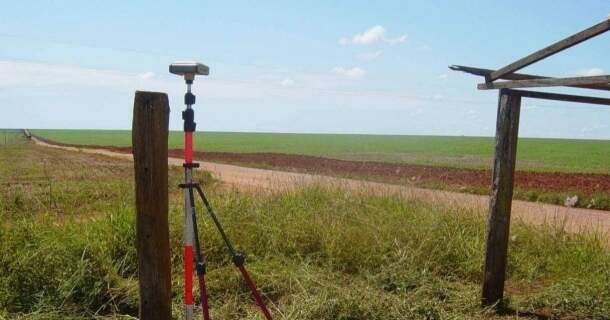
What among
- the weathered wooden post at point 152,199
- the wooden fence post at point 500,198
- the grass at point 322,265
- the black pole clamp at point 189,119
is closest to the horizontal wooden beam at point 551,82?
the wooden fence post at point 500,198

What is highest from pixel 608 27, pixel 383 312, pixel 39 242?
pixel 608 27

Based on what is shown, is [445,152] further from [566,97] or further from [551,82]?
[551,82]

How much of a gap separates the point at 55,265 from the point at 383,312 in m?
3.22

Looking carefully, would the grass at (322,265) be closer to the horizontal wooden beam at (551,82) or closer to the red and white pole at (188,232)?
the red and white pole at (188,232)

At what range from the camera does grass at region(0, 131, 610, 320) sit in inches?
197

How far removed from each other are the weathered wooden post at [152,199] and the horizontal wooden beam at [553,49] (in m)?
3.31

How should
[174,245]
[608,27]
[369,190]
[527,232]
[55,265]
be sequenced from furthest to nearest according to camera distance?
[369,190] → [527,232] → [174,245] → [55,265] → [608,27]

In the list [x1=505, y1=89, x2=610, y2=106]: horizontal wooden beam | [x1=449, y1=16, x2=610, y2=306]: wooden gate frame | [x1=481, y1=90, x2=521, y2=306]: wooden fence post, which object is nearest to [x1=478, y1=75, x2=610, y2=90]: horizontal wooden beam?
[x1=449, y1=16, x2=610, y2=306]: wooden gate frame

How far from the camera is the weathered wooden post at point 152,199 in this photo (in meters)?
3.50

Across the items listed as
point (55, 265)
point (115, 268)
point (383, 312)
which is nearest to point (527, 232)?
point (383, 312)

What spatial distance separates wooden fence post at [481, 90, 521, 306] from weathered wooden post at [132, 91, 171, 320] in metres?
3.33

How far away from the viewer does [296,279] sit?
17.9 ft

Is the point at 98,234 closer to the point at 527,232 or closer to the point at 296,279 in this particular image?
the point at 296,279

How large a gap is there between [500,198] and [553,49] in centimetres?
152
